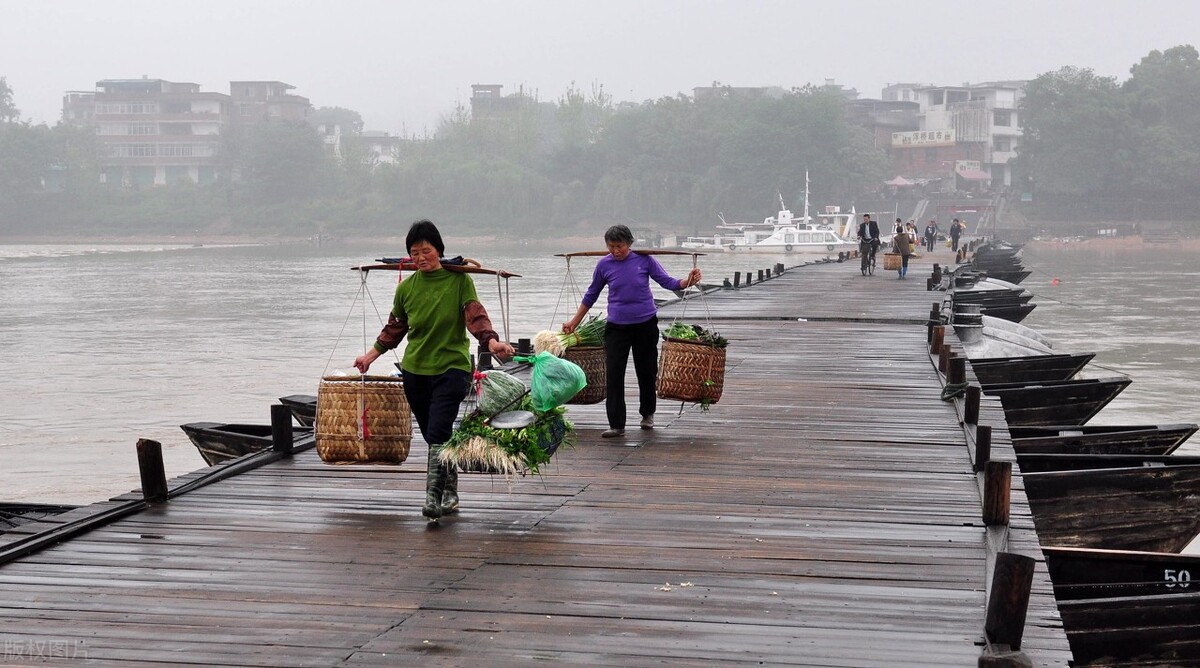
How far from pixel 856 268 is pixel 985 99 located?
74.0m

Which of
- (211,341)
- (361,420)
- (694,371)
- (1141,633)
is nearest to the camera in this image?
(1141,633)

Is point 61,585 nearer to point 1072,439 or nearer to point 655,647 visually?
point 655,647

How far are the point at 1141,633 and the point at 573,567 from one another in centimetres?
243

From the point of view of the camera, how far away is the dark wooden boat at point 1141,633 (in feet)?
18.2

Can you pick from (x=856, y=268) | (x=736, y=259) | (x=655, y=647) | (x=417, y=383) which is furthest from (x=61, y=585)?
(x=736, y=259)

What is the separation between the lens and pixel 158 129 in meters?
119

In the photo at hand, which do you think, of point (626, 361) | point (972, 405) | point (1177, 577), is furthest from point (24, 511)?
point (1177, 577)

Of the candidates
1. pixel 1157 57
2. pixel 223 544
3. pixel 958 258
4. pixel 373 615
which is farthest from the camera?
pixel 1157 57

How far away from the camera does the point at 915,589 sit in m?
5.45

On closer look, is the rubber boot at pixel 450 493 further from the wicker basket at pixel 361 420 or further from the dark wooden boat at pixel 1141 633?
the dark wooden boat at pixel 1141 633

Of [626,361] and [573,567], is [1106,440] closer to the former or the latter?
[626,361]

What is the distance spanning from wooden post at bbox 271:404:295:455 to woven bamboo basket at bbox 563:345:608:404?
2150 mm

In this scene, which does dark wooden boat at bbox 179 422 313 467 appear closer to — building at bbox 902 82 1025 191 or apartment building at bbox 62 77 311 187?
building at bbox 902 82 1025 191

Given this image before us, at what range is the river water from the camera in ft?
54.4
